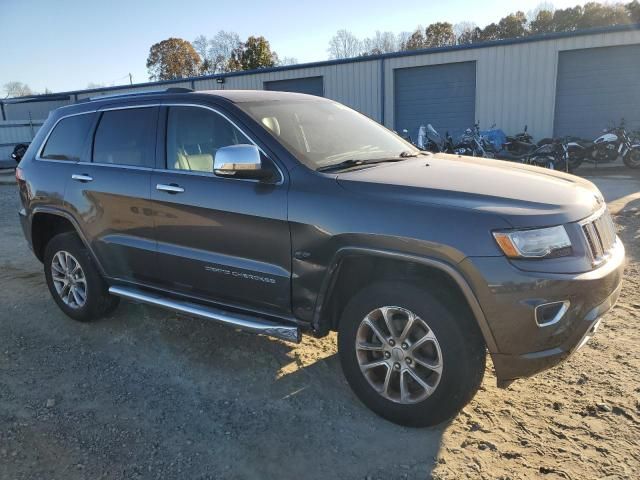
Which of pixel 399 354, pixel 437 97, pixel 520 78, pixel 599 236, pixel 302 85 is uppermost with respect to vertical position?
pixel 302 85

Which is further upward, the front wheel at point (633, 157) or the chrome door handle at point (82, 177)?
the chrome door handle at point (82, 177)

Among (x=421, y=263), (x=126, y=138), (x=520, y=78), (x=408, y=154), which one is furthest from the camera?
(x=520, y=78)

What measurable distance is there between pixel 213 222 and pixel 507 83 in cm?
1532

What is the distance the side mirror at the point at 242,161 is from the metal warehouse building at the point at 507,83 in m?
15.1

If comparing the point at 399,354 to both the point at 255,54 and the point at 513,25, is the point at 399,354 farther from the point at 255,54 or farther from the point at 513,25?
the point at 513,25

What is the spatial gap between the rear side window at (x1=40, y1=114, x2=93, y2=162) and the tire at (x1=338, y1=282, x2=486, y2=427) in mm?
2893

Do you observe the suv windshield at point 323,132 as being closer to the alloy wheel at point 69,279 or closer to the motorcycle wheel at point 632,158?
the alloy wheel at point 69,279

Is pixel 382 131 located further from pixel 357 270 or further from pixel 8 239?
pixel 8 239

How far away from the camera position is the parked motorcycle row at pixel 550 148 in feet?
44.2

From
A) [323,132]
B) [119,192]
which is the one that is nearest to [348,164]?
[323,132]

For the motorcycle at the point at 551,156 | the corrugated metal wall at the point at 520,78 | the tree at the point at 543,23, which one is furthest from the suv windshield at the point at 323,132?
the tree at the point at 543,23

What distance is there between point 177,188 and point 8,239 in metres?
6.24

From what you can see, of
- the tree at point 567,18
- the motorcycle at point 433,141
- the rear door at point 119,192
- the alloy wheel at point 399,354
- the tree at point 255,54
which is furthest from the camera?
the tree at point 255,54

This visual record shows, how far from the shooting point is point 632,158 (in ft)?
45.9
